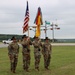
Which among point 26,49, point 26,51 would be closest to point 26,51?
point 26,51

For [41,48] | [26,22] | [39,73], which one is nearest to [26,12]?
[26,22]

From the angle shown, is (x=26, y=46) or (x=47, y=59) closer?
(x=26, y=46)

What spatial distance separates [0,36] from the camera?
134 metres

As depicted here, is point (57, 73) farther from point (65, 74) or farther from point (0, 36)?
point (0, 36)

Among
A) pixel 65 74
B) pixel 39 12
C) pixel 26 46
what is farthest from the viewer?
pixel 39 12

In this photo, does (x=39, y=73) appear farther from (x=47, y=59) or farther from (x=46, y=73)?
(x=47, y=59)

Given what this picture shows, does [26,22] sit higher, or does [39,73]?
[26,22]

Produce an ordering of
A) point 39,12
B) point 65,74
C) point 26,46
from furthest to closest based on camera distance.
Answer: point 39,12
point 26,46
point 65,74

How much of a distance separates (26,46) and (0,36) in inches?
4631

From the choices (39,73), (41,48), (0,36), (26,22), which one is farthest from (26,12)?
(0,36)

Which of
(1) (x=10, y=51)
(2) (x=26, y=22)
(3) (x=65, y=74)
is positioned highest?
(2) (x=26, y=22)

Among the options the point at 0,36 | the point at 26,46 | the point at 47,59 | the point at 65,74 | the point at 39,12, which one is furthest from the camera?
the point at 0,36

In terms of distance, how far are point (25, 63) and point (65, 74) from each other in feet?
7.77

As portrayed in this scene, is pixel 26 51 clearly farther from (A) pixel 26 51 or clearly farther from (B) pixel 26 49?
(B) pixel 26 49
